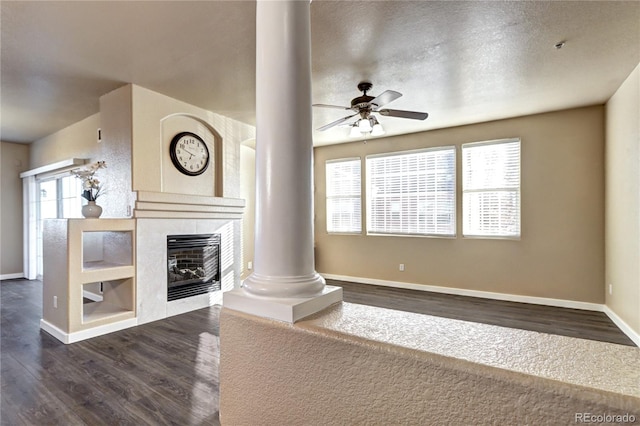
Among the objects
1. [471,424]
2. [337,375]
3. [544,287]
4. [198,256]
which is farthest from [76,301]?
[544,287]

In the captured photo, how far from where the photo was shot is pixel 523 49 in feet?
9.30

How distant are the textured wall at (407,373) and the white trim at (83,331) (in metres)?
2.70

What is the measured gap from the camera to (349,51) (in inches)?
114

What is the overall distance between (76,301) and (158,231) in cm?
107

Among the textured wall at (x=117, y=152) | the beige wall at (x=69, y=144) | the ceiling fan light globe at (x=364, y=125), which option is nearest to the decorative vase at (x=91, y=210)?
the textured wall at (x=117, y=152)

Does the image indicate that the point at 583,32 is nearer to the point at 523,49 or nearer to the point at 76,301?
the point at 523,49

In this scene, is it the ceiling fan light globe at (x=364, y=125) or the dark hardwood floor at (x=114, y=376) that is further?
the ceiling fan light globe at (x=364, y=125)

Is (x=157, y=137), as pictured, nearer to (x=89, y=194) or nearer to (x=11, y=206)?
(x=89, y=194)

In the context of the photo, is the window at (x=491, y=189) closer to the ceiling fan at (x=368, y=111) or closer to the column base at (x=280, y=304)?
the ceiling fan at (x=368, y=111)

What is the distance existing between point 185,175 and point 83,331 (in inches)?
83.8

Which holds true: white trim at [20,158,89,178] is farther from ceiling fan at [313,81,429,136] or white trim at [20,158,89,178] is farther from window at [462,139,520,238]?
window at [462,139,520,238]

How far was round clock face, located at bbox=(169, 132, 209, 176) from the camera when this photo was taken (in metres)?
4.26

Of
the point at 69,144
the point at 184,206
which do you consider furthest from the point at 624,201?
the point at 69,144

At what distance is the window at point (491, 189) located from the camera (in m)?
4.80
